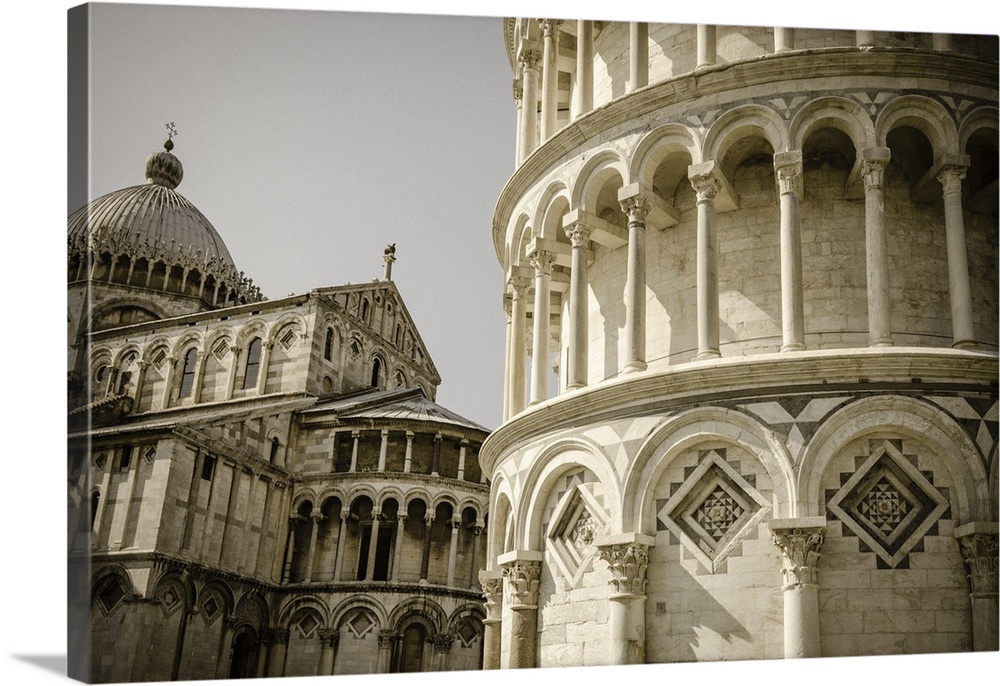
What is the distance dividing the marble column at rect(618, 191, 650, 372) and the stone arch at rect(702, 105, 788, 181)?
0.89 m

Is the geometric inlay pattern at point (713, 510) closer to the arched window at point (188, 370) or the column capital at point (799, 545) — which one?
the column capital at point (799, 545)

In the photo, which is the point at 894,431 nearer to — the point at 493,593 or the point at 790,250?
the point at 790,250

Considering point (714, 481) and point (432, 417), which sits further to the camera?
point (432, 417)

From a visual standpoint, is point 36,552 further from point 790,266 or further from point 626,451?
point 790,266

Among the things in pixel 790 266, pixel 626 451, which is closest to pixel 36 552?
pixel 626 451

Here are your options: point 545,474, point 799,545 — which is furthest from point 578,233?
point 799,545

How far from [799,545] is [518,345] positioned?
15.6 ft

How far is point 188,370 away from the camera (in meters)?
28.4

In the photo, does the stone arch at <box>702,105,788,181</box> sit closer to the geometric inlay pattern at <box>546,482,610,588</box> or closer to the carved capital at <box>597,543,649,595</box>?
the geometric inlay pattern at <box>546,482,610,588</box>

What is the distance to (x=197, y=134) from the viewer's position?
1237 centimetres

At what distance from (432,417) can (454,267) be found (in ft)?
33.8

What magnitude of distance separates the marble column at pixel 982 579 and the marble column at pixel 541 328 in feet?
15.2

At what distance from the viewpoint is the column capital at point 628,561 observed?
10.2 m

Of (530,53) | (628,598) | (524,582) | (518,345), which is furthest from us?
(530,53)
